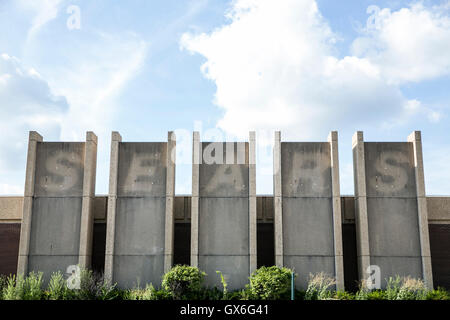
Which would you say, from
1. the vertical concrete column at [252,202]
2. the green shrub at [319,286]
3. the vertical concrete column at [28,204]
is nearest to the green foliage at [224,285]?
the vertical concrete column at [252,202]

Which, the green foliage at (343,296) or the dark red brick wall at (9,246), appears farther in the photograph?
the dark red brick wall at (9,246)

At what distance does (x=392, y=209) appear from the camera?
76.5 ft

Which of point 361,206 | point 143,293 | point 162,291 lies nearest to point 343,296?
point 361,206

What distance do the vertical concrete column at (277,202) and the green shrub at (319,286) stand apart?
1.69 meters

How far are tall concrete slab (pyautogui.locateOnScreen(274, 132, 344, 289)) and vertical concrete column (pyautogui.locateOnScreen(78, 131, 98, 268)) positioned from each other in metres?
9.18

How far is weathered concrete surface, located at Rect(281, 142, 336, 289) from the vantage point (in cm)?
2269

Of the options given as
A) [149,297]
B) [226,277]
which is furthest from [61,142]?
A: [226,277]

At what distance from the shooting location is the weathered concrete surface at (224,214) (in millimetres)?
22659

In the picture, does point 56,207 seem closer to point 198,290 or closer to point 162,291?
point 162,291

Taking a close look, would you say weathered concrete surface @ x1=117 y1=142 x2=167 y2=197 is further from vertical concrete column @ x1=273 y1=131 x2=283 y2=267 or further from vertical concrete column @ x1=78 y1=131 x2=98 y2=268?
vertical concrete column @ x1=273 y1=131 x2=283 y2=267

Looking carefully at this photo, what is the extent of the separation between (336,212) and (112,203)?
10998mm

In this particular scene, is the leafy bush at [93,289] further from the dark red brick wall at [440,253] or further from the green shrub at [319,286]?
the dark red brick wall at [440,253]

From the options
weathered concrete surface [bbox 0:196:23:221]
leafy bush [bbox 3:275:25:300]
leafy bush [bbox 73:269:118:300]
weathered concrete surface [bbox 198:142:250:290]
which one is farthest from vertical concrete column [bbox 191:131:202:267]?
weathered concrete surface [bbox 0:196:23:221]
